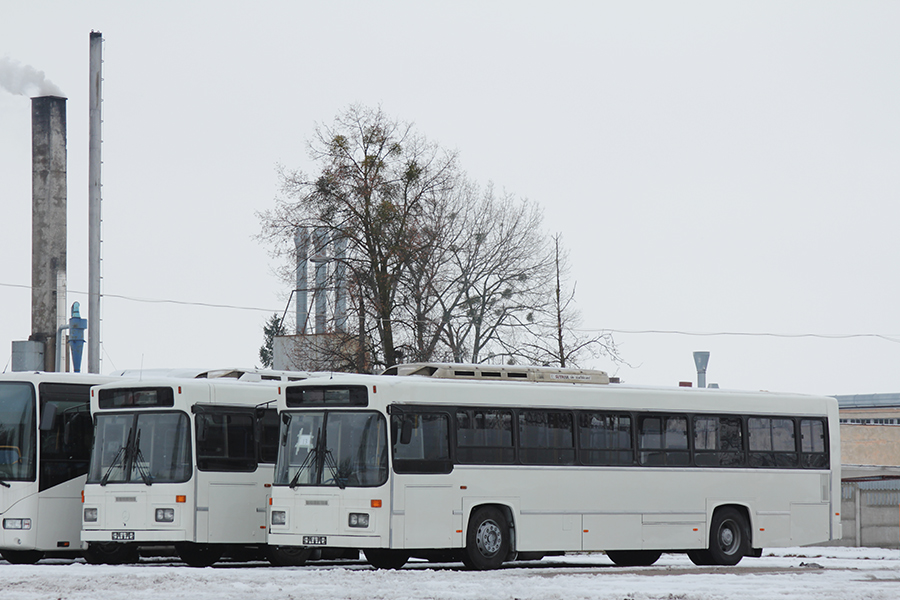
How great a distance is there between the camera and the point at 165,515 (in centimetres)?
1945

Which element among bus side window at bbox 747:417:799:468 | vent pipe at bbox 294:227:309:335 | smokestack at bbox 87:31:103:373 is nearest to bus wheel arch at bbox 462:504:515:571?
bus side window at bbox 747:417:799:468

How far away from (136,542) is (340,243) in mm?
22970

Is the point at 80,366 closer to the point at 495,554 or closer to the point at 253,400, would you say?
the point at 253,400

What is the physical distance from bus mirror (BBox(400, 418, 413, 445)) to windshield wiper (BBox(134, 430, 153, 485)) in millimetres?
3788

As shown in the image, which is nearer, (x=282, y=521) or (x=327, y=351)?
(x=282, y=521)

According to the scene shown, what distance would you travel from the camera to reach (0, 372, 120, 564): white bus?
19891 millimetres

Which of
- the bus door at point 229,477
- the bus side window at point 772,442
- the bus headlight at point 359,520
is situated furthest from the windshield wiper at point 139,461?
the bus side window at point 772,442

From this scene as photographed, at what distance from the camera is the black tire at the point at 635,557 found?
22.7 meters

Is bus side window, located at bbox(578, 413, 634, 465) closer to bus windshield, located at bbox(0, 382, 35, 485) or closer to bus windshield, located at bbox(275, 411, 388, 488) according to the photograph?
bus windshield, located at bbox(275, 411, 388, 488)

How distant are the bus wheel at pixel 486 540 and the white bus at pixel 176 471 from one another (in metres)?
2.96

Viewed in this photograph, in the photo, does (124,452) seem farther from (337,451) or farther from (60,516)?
(337,451)

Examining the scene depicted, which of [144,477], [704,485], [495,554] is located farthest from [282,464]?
[704,485]

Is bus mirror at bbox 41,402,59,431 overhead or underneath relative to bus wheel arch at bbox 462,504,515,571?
overhead

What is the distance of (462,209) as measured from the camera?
152 feet
